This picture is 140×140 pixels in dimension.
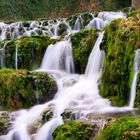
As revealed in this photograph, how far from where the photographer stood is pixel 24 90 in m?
12.9

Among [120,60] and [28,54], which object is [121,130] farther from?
[28,54]

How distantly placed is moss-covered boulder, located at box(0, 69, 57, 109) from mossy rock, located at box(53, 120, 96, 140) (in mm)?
4143

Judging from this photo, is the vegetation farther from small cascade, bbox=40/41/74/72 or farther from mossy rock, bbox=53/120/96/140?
mossy rock, bbox=53/120/96/140

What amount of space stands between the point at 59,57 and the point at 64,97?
351cm

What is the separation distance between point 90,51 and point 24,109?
3.73 metres

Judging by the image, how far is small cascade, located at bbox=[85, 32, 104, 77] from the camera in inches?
546

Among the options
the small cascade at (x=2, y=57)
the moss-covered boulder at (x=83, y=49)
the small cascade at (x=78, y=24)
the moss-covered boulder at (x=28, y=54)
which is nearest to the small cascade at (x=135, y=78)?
the moss-covered boulder at (x=83, y=49)

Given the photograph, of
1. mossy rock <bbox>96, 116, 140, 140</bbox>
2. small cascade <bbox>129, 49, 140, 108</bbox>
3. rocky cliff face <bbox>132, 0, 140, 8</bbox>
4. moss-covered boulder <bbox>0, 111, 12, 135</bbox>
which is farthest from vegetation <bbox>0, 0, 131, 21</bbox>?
mossy rock <bbox>96, 116, 140, 140</bbox>

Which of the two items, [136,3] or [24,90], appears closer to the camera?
[24,90]

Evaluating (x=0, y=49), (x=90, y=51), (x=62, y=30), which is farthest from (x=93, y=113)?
(x=62, y=30)

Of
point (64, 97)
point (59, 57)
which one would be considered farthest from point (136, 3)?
point (64, 97)

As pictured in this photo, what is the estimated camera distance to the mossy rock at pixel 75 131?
848 cm

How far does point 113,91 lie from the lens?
11.9 m

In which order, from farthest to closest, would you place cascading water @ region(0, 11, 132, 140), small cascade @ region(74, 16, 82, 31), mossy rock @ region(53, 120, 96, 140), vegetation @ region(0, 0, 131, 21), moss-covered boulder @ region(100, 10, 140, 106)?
vegetation @ region(0, 0, 131, 21)
small cascade @ region(74, 16, 82, 31)
moss-covered boulder @ region(100, 10, 140, 106)
cascading water @ region(0, 11, 132, 140)
mossy rock @ region(53, 120, 96, 140)
